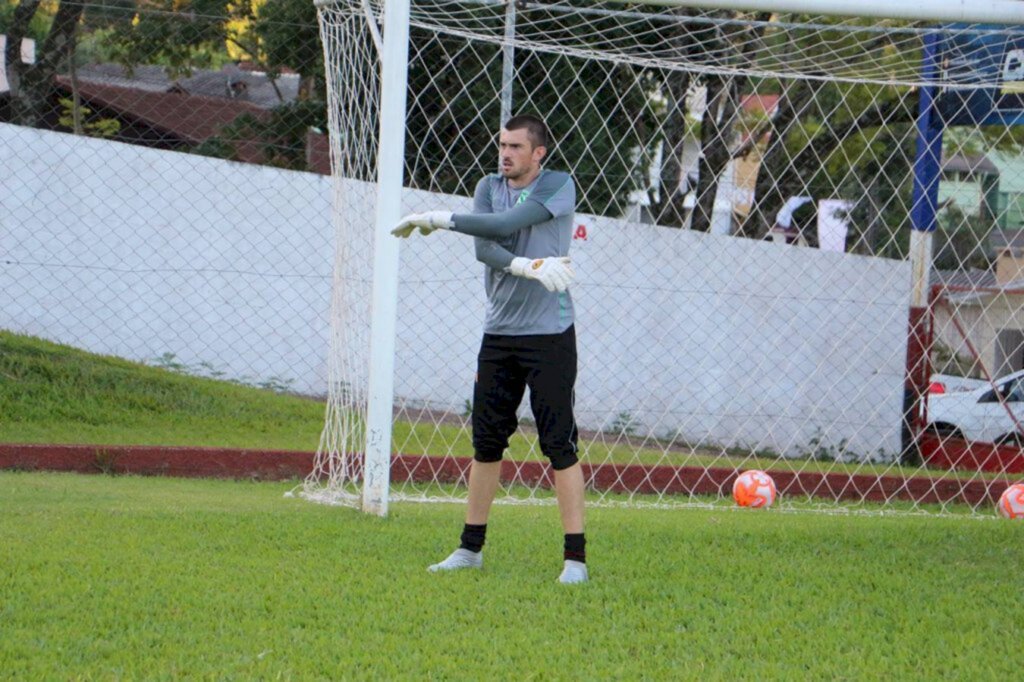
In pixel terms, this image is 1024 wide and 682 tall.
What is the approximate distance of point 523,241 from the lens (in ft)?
17.8

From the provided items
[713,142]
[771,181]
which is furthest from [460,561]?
[771,181]

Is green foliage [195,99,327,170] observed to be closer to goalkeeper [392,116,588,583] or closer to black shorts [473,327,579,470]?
goalkeeper [392,116,588,583]

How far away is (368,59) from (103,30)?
15.4 feet

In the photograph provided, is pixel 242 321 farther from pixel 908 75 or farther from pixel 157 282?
pixel 908 75

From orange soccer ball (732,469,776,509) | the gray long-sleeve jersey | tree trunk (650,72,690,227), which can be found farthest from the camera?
tree trunk (650,72,690,227)

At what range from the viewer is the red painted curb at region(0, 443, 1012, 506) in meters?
9.02

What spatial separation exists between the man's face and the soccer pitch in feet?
5.21

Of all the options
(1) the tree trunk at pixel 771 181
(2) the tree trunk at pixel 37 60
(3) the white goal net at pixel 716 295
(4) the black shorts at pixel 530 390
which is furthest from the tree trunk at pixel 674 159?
(4) the black shorts at pixel 530 390

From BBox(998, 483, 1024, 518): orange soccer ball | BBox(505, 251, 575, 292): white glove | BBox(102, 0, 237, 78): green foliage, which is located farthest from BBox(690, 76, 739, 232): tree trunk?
BBox(505, 251, 575, 292): white glove

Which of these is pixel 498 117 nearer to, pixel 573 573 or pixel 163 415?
pixel 163 415

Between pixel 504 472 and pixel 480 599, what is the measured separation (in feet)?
16.0

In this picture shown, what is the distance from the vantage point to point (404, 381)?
12125 millimetres

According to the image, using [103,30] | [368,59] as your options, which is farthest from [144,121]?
[368,59]

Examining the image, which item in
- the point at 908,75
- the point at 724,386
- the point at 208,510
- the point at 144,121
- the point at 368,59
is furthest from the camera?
the point at 724,386
